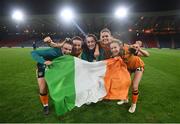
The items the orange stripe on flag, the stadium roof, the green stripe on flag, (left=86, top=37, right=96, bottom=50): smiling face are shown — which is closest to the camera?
the green stripe on flag

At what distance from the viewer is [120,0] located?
653 cm

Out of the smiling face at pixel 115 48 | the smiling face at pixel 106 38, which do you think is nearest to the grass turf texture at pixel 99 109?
the smiling face at pixel 115 48

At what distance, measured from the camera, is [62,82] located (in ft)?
15.2

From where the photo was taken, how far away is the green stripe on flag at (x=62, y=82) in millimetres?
4293

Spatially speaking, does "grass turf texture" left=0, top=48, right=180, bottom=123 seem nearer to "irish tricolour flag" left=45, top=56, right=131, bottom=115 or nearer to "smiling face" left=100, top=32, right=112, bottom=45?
"irish tricolour flag" left=45, top=56, right=131, bottom=115

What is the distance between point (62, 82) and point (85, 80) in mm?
507

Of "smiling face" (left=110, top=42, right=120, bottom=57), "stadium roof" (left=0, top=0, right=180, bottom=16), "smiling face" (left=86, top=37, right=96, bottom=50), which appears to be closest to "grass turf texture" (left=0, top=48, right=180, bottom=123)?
"smiling face" (left=110, top=42, right=120, bottom=57)

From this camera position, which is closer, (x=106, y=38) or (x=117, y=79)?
(x=117, y=79)

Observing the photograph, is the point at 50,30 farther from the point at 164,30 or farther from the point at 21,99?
the point at 21,99

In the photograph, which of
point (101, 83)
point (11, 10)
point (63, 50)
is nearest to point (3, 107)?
point (63, 50)

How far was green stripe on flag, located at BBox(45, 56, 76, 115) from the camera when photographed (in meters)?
4.29

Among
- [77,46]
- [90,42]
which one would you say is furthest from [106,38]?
[77,46]

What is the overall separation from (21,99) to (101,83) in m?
2.39

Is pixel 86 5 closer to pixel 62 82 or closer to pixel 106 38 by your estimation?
pixel 106 38
